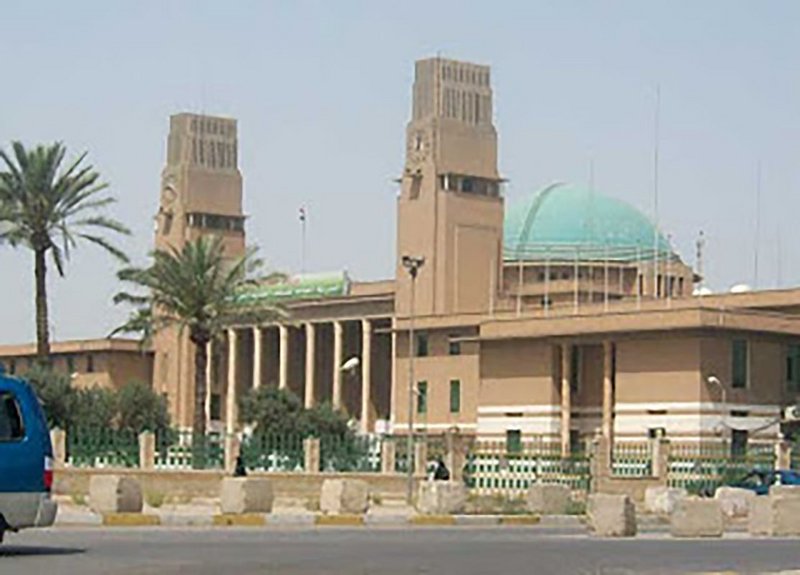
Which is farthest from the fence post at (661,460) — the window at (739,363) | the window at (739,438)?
the window at (739,363)

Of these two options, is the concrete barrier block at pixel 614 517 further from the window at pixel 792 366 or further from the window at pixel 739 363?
the window at pixel 792 366

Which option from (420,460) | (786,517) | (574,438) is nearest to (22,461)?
(786,517)

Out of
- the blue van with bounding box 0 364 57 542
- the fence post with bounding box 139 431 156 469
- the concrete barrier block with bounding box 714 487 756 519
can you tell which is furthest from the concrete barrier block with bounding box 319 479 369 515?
the blue van with bounding box 0 364 57 542

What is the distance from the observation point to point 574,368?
262 ft

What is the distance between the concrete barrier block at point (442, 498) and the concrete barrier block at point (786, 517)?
10.0 m

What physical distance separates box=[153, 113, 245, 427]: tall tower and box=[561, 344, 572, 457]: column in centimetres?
3251

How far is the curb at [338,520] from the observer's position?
33719mm

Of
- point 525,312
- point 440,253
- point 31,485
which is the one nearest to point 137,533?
point 31,485

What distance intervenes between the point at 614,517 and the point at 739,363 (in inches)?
1752

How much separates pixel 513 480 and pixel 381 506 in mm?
5891

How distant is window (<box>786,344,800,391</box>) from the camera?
7419 cm

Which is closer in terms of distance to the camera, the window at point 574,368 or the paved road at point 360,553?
the paved road at point 360,553

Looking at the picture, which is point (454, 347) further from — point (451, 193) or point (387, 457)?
point (387, 457)

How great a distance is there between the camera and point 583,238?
98.6 m
